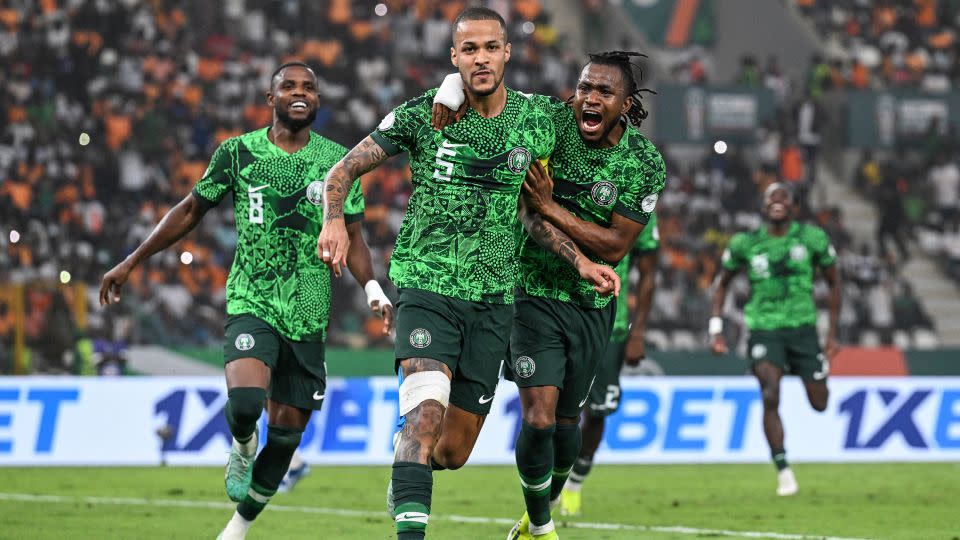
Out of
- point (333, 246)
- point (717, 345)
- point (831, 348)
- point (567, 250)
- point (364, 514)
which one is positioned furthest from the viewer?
point (831, 348)

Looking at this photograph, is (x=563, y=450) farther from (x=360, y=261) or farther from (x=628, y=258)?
(x=628, y=258)

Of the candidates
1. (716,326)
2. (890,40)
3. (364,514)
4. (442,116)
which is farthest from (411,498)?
(890,40)

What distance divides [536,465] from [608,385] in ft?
10.6

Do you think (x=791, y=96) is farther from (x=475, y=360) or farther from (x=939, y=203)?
(x=475, y=360)

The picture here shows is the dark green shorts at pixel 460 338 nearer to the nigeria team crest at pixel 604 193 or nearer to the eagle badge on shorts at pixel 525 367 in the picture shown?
the eagle badge on shorts at pixel 525 367

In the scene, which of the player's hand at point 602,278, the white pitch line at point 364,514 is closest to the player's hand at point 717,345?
the white pitch line at point 364,514

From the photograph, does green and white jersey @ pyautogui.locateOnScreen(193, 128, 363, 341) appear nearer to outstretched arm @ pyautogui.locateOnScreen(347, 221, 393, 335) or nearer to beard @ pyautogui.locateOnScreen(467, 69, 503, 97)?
outstretched arm @ pyautogui.locateOnScreen(347, 221, 393, 335)

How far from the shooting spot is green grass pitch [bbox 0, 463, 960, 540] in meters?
9.84

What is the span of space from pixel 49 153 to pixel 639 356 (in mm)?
13976

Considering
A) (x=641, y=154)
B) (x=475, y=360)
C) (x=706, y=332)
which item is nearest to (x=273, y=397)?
(x=475, y=360)

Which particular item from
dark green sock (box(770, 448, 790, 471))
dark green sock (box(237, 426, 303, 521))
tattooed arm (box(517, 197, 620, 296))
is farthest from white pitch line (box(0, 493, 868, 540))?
tattooed arm (box(517, 197, 620, 296))

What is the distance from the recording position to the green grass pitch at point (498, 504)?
984 centimetres

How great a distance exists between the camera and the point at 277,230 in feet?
26.9

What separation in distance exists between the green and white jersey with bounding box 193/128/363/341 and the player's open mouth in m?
1.35
